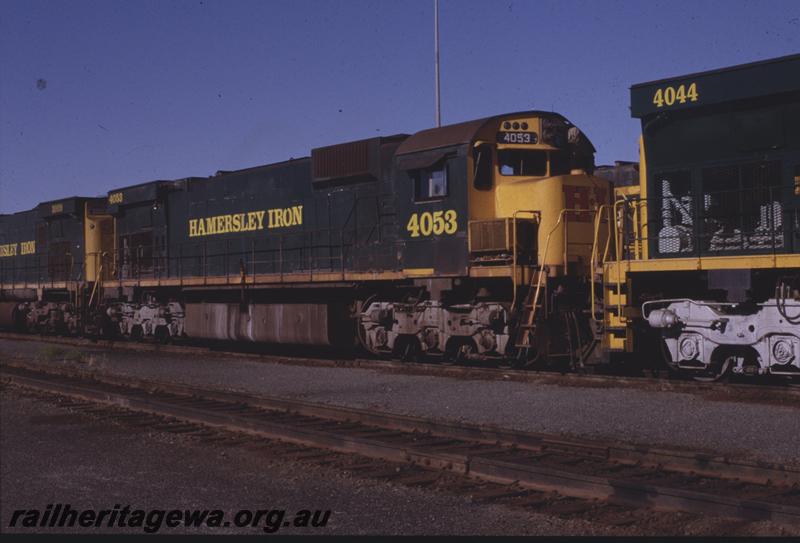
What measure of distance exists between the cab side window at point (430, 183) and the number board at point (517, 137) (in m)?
0.97

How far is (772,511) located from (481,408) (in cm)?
509

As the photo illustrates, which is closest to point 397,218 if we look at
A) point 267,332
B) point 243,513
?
point 267,332

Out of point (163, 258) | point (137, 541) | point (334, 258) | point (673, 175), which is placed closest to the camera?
point (137, 541)

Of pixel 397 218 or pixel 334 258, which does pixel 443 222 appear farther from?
pixel 334 258

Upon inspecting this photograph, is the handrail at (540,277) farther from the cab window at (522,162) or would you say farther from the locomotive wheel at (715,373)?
the locomotive wheel at (715,373)

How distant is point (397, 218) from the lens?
1486 centimetres

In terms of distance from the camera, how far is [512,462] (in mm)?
6438

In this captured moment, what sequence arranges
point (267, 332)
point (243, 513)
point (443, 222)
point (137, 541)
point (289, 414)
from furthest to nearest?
point (267, 332), point (443, 222), point (289, 414), point (243, 513), point (137, 541)

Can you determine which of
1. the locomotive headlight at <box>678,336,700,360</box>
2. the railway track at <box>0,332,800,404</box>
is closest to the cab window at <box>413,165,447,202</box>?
the railway track at <box>0,332,800,404</box>

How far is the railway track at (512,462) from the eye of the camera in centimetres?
552

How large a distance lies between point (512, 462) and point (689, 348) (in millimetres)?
5478

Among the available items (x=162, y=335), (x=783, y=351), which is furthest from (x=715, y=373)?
(x=162, y=335)

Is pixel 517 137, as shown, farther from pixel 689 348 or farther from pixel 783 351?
pixel 783 351

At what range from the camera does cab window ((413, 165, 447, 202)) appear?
46.2 feet
